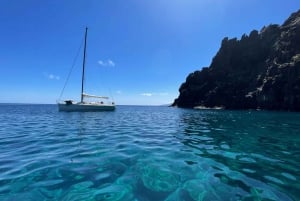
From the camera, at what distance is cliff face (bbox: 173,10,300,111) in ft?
255

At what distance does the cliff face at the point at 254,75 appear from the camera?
77625 mm

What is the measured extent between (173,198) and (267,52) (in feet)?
414

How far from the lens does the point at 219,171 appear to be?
21.6 feet

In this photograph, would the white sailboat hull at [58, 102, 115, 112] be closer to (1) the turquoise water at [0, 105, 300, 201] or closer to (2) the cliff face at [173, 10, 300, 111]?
(1) the turquoise water at [0, 105, 300, 201]

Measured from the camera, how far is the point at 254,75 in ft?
335

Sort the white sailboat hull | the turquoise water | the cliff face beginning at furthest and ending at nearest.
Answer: the cliff face, the white sailboat hull, the turquoise water

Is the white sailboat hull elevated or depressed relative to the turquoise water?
elevated

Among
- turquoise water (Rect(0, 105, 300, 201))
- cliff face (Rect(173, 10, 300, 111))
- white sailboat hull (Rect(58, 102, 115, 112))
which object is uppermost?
cliff face (Rect(173, 10, 300, 111))

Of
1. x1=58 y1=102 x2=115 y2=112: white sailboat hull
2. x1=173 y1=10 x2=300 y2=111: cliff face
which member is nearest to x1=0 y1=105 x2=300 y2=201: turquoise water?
x1=58 y1=102 x2=115 y2=112: white sailboat hull

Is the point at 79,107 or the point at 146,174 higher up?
the point at 79,107

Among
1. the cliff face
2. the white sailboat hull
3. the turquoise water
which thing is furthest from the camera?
the cliff face

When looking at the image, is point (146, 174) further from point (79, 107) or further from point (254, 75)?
point (254, 75)

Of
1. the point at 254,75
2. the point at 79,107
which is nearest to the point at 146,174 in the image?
the point at 79,107

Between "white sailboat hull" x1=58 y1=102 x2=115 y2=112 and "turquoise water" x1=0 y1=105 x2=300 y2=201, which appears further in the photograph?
"white sailboat hull" x1=58 y1=102 x2=115 y2=112
